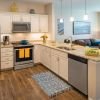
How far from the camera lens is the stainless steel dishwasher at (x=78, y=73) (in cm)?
338

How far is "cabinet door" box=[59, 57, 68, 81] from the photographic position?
425 cm

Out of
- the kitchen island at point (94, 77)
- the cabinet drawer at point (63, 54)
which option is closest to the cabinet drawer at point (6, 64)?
the cabinet drawer at point (63, 54)

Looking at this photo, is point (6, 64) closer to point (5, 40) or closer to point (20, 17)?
point (5, 40)

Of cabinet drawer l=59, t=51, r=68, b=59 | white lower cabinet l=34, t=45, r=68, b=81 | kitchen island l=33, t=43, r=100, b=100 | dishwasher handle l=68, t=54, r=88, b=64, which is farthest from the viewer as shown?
white lower cabinet l=34, t=45, r=68, b=81

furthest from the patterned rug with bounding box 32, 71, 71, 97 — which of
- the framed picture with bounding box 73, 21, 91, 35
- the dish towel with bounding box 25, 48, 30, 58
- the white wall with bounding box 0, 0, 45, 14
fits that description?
the framed picture with bounding box 73, 21, 91, 35

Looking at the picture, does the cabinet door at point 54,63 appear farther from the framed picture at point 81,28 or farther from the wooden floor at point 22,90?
the framed picture at point 81,28

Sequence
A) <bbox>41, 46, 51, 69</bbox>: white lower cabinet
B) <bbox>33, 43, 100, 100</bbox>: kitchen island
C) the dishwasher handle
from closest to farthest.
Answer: <bbox>33, 43, 100, 100</bbox>: kitchen island → the dishwasher handle → <bbox>41, 46, 51, 69</bbox>: white lower cabinet

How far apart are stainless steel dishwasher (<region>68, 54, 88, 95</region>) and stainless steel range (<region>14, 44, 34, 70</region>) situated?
8.06 ft

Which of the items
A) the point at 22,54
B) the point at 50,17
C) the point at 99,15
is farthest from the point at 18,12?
the point at 99,15

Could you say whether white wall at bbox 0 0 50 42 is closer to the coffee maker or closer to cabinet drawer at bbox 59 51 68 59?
the coffee maker

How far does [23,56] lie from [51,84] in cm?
215

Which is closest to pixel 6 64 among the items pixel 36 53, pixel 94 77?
pixel 36 53

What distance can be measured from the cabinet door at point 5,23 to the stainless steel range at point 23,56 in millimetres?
831

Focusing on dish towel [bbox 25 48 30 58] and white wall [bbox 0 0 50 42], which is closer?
dish towel [bbox 25 48 30 58]
